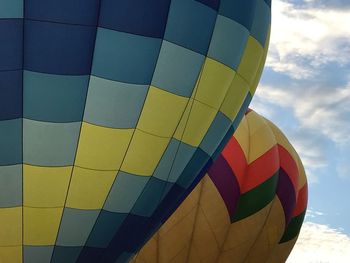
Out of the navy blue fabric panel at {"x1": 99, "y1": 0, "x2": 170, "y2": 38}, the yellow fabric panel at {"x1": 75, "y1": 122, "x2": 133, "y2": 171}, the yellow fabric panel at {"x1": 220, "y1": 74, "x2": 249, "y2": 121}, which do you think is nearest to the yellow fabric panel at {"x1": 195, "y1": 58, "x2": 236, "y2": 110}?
the yellow fabric panel at {"x1": 220, "y1": 74, "x2": 249, "y2": 121}

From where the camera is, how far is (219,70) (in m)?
7.76

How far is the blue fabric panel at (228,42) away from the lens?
25.0ft

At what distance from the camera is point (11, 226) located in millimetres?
7312

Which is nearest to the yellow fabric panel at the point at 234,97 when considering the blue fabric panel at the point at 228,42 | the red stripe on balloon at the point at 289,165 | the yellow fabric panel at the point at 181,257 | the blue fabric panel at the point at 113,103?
the blue fabric panel at the point at 228,42

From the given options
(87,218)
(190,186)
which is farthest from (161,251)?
(87,218)

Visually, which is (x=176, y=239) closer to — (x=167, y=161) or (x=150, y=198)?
(x=150, y=198)

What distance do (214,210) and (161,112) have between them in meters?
5.31

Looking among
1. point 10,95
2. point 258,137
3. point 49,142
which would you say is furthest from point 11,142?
point 258,137

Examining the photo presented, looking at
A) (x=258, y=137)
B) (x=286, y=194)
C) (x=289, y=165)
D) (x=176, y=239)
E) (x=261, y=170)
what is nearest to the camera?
(x=176, y=239)

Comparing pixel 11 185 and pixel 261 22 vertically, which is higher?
pixel 261 22

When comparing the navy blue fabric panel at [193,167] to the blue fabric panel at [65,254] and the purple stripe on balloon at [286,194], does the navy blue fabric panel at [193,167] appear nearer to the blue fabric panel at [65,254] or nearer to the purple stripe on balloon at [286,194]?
the blue fabric panel at [65,254]

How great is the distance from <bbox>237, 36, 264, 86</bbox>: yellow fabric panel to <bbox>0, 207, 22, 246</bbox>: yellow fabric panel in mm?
2922

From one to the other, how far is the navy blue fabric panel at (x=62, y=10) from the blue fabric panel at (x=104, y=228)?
2071 mm

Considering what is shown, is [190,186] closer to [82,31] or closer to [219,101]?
[219,101]
